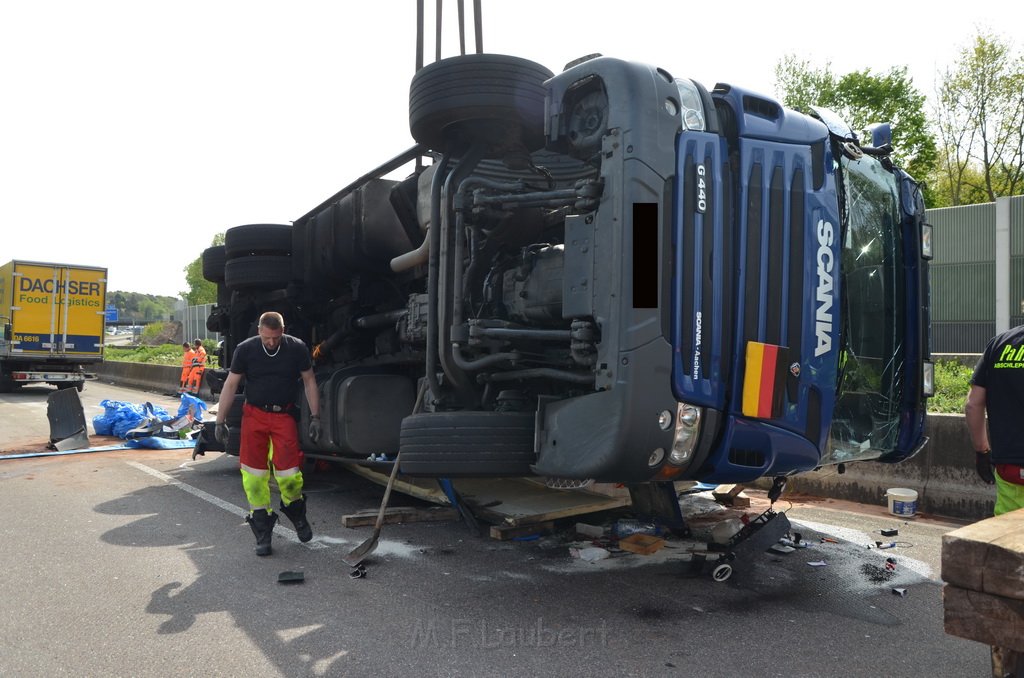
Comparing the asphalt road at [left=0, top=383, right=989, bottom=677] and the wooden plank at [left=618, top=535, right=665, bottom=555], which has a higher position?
the wooden plank at [left=618, top=535, right=665, bottom=555]

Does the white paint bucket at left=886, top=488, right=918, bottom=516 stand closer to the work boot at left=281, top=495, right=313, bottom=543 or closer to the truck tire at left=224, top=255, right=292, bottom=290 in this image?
the work boot at left=281, top=495, right=313, bottom=543

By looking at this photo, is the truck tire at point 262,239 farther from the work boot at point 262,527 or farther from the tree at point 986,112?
the tree at point 986,112

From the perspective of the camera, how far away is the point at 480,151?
4.21 m

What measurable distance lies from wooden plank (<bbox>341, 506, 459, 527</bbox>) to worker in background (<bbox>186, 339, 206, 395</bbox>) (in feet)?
37.1

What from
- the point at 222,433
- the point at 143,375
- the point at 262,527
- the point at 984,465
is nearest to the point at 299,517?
the point at 262,527

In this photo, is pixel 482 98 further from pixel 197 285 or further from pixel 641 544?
pixel 197 285

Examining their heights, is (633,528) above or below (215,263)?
below

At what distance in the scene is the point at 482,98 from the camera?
13.1ft

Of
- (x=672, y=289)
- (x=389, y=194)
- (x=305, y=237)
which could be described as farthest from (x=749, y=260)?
(x=305, y=237)

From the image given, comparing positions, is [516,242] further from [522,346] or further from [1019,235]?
[1019,235]

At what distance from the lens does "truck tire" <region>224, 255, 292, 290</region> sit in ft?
23.6

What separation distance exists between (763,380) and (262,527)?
3098 mm

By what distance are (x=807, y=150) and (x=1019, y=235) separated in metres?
20.1

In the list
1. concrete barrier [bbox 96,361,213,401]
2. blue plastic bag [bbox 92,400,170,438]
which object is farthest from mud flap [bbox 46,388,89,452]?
concrete barrier [bbox 96,361,213,401]
